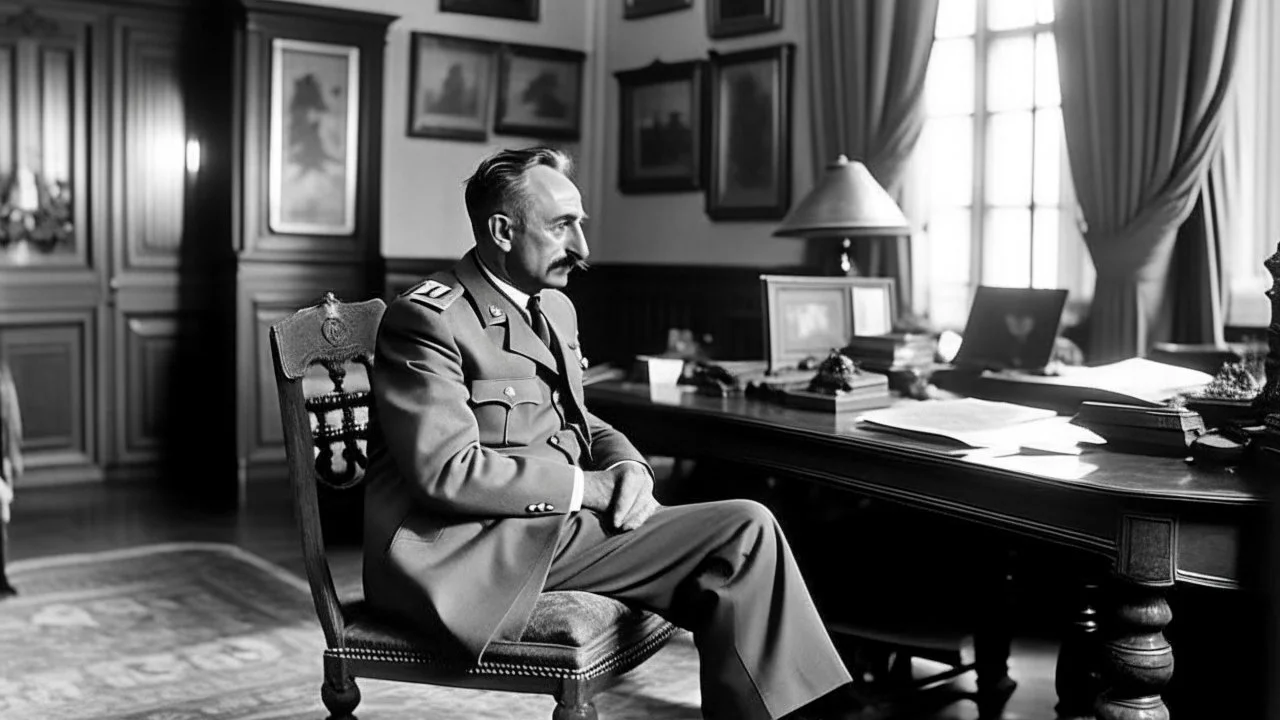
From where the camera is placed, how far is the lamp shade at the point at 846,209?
504 centimetres

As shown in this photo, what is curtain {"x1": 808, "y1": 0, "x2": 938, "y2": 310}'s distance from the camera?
6.85 metres

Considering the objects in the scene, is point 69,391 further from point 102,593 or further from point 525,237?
point 525,237

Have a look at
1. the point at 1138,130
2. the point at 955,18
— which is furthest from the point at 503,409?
the point at 955,18

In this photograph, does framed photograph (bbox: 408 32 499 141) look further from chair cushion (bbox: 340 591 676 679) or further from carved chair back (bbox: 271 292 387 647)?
chair cushion (bbox: 340 591 676 679)

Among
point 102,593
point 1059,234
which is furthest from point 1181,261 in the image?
point 102,593

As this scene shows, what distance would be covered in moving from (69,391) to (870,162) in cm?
491

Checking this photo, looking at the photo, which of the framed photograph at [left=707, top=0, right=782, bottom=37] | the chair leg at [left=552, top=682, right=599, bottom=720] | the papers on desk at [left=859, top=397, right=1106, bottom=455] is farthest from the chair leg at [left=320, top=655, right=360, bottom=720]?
the framed photograph at [left=707, top=0, right=782, bottom=37]

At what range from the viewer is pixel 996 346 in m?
4.04

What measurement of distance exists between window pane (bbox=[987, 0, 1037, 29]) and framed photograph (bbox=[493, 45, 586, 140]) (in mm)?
3342

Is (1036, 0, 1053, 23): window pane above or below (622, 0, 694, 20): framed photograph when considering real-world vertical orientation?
below

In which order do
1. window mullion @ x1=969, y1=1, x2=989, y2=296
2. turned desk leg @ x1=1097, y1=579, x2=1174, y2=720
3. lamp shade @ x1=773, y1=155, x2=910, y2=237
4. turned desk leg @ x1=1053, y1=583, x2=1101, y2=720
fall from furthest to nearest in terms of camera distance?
window mullion @ x1=969, y1=1, x2=989, y2=296, lamp shade @ x1=773, y1=155, x2=910, y2=237, turned desk leg @ x1=1053, y1=583, x2=1101, y2=720, turned desk leg @ x1=1097, y1=579, x2=1174, y2=720

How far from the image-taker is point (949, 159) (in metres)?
7.06

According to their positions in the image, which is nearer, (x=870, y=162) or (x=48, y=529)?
(x=48, y=529)

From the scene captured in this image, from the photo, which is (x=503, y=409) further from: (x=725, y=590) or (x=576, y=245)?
(x=725, y=590)
